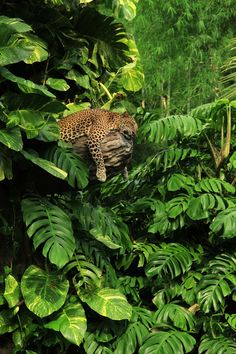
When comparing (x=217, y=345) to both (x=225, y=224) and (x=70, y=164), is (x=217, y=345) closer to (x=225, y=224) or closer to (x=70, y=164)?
(x=225, y=224)

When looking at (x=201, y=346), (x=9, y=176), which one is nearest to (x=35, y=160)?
(x=9, y=176)

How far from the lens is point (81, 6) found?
3.40m

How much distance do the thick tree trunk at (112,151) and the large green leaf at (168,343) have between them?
1.00 metres

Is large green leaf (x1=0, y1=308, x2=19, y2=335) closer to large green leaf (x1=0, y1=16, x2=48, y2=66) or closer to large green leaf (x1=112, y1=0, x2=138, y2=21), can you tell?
large green leaf (x1=0, y1=16, x2=48, y2=66)

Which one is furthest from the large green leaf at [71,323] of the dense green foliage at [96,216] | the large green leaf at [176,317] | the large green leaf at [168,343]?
the large green leaf at [176,317]

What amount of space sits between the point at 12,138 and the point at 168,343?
59.3 inches

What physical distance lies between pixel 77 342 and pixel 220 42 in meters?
4.81

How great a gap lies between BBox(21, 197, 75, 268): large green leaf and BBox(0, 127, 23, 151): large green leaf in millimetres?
436

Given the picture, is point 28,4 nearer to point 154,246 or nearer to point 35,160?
point 35,160

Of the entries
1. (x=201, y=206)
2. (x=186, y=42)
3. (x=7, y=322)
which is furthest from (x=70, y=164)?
(x=186, y=42)

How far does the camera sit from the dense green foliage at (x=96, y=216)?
2.85 meters

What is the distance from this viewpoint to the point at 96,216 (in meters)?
3.37

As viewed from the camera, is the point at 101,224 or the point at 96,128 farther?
the point at 101,224

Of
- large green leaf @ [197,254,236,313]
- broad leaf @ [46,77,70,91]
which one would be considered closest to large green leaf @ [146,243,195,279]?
large green leaf @ [197,254,236,313]
